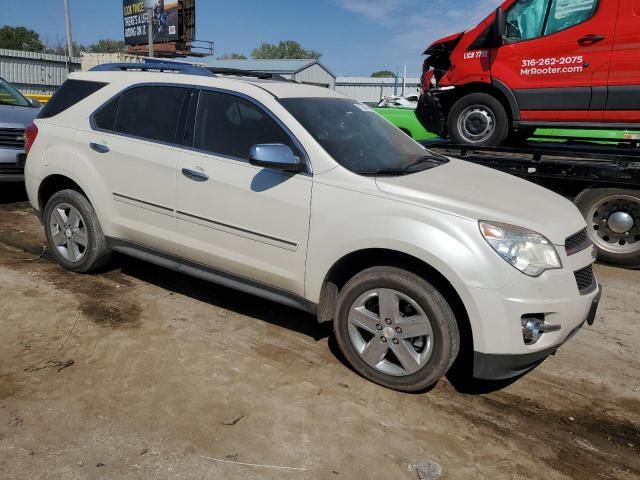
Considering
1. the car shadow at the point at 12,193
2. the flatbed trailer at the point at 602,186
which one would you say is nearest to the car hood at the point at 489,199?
the flatbed trailer at the point at 602,186

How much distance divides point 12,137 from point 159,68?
394cm

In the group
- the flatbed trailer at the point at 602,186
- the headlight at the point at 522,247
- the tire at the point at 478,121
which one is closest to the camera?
the headlight at the point at 522,247

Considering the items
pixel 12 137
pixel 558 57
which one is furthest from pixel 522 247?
pixel 12 137

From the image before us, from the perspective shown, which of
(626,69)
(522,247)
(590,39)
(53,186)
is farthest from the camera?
(590,39)

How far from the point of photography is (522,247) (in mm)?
2914

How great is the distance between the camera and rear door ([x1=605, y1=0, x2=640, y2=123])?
5.77 meters

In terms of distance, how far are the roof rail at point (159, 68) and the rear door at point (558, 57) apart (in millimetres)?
3977

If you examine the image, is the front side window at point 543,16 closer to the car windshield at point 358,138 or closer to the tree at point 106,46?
the car windshield at point 358,138

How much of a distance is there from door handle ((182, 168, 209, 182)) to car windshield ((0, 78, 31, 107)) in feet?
19.8

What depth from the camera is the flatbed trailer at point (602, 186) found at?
5520 mm

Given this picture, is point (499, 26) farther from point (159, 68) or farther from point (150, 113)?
point (150, 113)

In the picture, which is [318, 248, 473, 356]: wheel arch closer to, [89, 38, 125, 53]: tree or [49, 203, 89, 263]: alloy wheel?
[49, 203, 89, 263]: alloy wheel

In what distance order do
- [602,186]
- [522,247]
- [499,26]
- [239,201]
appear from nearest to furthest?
[522,247] < [239,201] < [602,186] < [499,26]

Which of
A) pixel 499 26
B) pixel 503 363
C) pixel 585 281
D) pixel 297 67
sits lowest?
pixel 503 363
